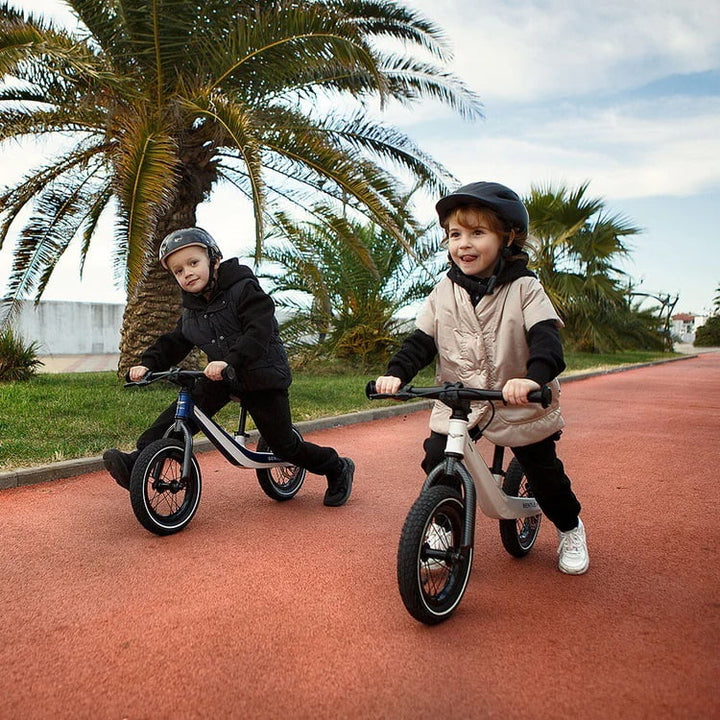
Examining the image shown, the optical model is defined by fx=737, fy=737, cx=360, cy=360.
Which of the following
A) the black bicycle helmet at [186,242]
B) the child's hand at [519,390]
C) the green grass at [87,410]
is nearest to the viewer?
the child's hand at [519,390]

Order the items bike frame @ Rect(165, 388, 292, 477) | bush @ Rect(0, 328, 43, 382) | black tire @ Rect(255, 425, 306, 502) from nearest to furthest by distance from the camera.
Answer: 1. bike frame @ Rect(165, 388, 292, 477)
2. black tire @ Rect(255, 425, 306, 502)
3. bush @ Rect(0, 328, 43, 382)

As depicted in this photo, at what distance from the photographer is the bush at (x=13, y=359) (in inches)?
437

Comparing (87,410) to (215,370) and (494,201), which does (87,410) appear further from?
(494,201)

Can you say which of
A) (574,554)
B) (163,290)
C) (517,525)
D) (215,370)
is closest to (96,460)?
(215,370)

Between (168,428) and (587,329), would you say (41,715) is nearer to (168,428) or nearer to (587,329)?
(168,428)

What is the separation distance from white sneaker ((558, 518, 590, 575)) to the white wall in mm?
22692

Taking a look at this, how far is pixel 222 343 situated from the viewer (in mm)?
4262

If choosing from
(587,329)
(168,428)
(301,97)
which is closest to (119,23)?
(301,97)

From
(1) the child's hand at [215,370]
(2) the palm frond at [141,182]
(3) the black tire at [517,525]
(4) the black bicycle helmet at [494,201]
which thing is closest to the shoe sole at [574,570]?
(3) the black tire at [517,525]

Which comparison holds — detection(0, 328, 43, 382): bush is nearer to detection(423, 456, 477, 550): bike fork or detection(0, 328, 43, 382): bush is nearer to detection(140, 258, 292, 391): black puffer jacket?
detection(140, 258, 292, 391): black puffer jacket

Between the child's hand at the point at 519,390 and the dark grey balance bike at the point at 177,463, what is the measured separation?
175 centimetres

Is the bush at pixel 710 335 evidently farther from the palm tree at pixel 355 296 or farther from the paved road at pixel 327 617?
the paved road at pixel 327 617

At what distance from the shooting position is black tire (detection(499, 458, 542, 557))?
3.50m

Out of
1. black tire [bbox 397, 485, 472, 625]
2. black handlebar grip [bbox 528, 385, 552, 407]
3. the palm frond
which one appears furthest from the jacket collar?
the palm frond
